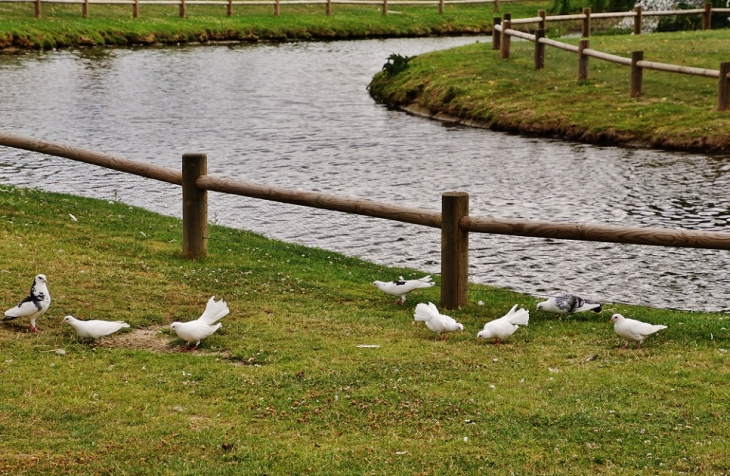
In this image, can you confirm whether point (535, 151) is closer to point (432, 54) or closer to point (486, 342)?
point (432, 54)

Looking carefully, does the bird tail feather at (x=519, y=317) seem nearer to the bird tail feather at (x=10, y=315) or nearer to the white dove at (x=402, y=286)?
the white dove at (x=402, y=286)

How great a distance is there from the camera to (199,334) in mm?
10031

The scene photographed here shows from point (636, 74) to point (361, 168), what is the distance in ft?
29.5

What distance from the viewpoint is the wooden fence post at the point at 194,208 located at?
43.7 ft

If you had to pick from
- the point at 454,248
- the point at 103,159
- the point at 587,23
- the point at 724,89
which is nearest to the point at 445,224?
the point at 454,248

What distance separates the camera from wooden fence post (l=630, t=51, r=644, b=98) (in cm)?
2906

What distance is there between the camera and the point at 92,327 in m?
9.95

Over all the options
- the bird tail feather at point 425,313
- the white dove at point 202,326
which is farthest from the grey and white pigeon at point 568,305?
the white dove at point 202,326

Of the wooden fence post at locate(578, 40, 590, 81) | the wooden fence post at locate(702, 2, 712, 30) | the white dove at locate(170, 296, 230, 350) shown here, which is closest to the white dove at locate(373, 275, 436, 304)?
the white dove at locate(170, 296, 230, 350)

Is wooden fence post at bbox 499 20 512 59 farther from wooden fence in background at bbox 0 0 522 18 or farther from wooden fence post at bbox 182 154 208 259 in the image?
wooden fence post at bbox 182 154 208 259

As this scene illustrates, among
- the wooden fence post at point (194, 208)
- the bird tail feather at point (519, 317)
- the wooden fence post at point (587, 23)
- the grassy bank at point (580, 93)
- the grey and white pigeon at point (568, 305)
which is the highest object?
the wooden fence post at point (587, 23)

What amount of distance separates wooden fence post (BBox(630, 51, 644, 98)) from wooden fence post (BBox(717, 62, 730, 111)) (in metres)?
2.77

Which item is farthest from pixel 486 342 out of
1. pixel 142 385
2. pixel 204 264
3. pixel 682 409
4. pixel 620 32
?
pixel 620 32

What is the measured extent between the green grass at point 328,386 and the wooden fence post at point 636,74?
17684 mm
